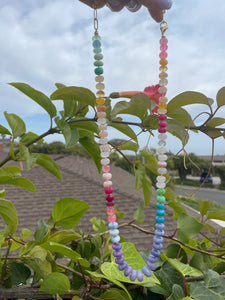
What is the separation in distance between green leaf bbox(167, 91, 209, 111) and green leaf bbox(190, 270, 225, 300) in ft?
0.94

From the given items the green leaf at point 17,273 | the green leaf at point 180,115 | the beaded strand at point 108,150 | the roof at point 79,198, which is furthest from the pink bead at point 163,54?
the roof at point 79,198

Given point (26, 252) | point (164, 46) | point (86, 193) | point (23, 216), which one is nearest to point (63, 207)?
point (26, 252)

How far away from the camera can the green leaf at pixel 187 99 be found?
0.42 m

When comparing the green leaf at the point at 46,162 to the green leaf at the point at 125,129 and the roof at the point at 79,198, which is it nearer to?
the green leaf at the point at 125,129

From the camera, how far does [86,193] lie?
3.96 meters

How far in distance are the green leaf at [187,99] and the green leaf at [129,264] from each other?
27 centimetres

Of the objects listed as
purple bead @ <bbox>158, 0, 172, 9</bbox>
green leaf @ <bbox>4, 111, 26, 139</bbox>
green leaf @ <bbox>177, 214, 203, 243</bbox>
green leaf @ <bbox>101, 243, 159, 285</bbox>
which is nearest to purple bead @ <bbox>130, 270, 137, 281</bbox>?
green leaf @ <bbox>101, 243, 159, 285</bbox>

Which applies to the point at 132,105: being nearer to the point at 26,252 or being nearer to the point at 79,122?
the point at 79,122

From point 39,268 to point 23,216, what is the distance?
11.0ft

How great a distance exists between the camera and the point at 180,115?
18.2 inches

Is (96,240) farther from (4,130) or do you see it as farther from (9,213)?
(4,130)

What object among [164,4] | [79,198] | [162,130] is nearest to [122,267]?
[162,130]

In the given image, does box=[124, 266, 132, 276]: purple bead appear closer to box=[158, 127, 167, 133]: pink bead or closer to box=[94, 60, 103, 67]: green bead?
box=[158, 127, 167, 133]: pink bead

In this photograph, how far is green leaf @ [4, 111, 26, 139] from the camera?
19.6 inches
